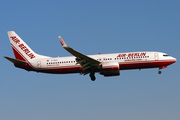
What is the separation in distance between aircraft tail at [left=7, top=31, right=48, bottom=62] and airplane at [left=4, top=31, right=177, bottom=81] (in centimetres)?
52

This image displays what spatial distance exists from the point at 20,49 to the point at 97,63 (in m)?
15.2

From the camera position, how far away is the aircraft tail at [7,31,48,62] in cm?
5291

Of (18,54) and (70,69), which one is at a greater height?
(18,54)

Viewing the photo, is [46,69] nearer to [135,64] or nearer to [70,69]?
[70,69]

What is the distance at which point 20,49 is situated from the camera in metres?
53.9

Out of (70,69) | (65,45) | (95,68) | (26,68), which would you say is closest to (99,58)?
(95,68)

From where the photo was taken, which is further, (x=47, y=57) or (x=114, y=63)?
(x=47, y=57)

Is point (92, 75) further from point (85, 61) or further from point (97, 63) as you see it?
A: point (85, 61)

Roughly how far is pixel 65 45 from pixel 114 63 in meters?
9.74

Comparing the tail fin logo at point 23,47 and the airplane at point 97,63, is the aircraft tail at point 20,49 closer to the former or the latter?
the tail fin logo at point 23,47

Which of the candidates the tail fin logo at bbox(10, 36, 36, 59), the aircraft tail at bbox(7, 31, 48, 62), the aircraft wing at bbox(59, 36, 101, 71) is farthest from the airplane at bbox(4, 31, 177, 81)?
the tail fin logo at bbox(10, 36, 36, 59)

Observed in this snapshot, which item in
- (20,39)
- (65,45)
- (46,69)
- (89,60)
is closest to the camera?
(65,45)

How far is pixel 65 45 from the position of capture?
140 feet

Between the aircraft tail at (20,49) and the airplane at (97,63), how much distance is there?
52 cm
